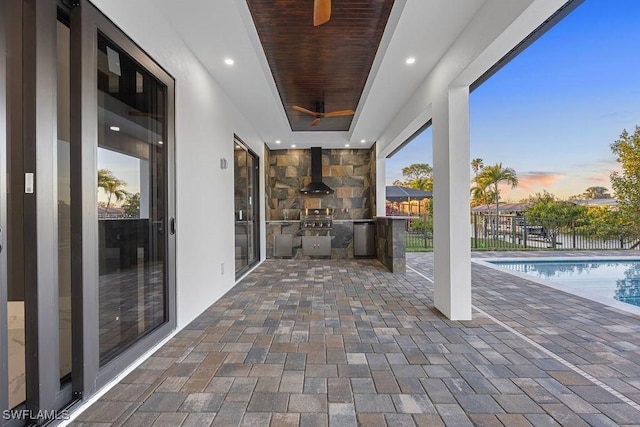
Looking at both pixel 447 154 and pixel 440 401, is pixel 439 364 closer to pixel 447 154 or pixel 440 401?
pixel 440 401

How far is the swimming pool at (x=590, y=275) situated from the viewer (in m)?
4.09

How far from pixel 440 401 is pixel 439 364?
46 cm

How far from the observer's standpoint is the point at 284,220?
25.2 feet

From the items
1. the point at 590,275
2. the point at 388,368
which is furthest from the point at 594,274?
the point at 388,368

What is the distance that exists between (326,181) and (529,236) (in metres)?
6.29

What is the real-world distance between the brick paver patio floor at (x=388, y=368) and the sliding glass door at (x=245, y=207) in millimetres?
1695

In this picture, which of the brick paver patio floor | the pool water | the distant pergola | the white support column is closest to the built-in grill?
the distant pergola

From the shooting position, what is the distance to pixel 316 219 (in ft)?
24.8

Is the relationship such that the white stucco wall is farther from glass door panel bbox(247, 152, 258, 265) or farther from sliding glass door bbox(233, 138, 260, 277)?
glass door panel bbox(247, 152, 258, 265)

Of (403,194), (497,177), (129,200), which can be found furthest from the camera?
(497,177)

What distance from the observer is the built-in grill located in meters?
7.41

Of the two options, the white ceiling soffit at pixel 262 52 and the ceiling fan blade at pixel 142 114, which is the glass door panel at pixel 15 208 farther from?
the white ceiling soffit at pixel 262 52

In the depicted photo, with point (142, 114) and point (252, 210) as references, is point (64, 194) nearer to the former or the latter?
point (142, 114)
